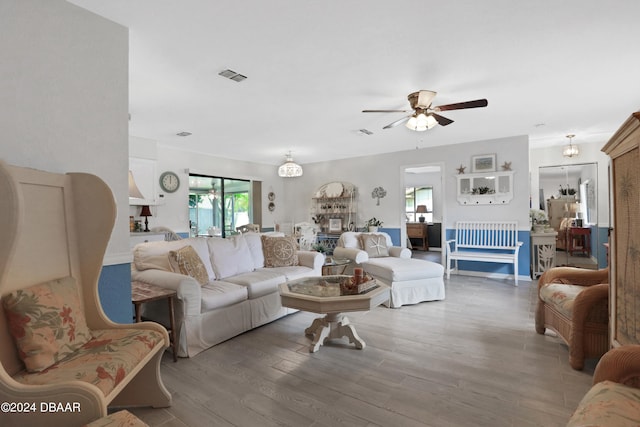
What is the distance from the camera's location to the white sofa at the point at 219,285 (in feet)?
9.01

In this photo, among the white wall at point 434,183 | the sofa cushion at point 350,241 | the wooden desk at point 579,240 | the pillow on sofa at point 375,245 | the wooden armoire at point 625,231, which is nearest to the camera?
the wooden armoire at point 625,231

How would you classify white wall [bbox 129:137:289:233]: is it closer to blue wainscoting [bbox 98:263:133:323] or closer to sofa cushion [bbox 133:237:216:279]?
sofa cushion [bbox 133:237:216:279]

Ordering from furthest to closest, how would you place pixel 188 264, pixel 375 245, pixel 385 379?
pixel 375 245
pixel 188 264
pixel 385 379

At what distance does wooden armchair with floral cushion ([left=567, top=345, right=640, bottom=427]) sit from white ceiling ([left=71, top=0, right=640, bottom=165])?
203cm

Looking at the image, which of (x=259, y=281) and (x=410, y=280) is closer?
(x=259, y=281)

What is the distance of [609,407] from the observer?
4.02ft

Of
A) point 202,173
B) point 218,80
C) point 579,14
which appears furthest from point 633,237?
point 202,173

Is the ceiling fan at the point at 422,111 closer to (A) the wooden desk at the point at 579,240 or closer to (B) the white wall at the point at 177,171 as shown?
(B) the white wall at the point at 177,171

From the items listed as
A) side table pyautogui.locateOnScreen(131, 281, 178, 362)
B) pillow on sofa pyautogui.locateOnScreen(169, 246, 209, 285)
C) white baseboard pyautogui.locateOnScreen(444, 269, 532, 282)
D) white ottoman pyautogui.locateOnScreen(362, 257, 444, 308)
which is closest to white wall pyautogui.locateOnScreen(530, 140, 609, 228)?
white baseboard pyautogui.locateOnScreen(444, 269, 532, 282)

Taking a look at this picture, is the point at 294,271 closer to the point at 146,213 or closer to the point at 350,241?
the point at 350,241

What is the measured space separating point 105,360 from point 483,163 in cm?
616

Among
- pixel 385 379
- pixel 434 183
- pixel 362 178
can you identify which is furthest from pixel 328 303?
pixel 434 183

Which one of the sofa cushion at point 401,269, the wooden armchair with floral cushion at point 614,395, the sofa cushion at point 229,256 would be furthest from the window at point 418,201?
the wooden armchair with floral cushion at point 614,395

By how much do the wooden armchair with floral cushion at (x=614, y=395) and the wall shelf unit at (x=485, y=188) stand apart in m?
4.81
